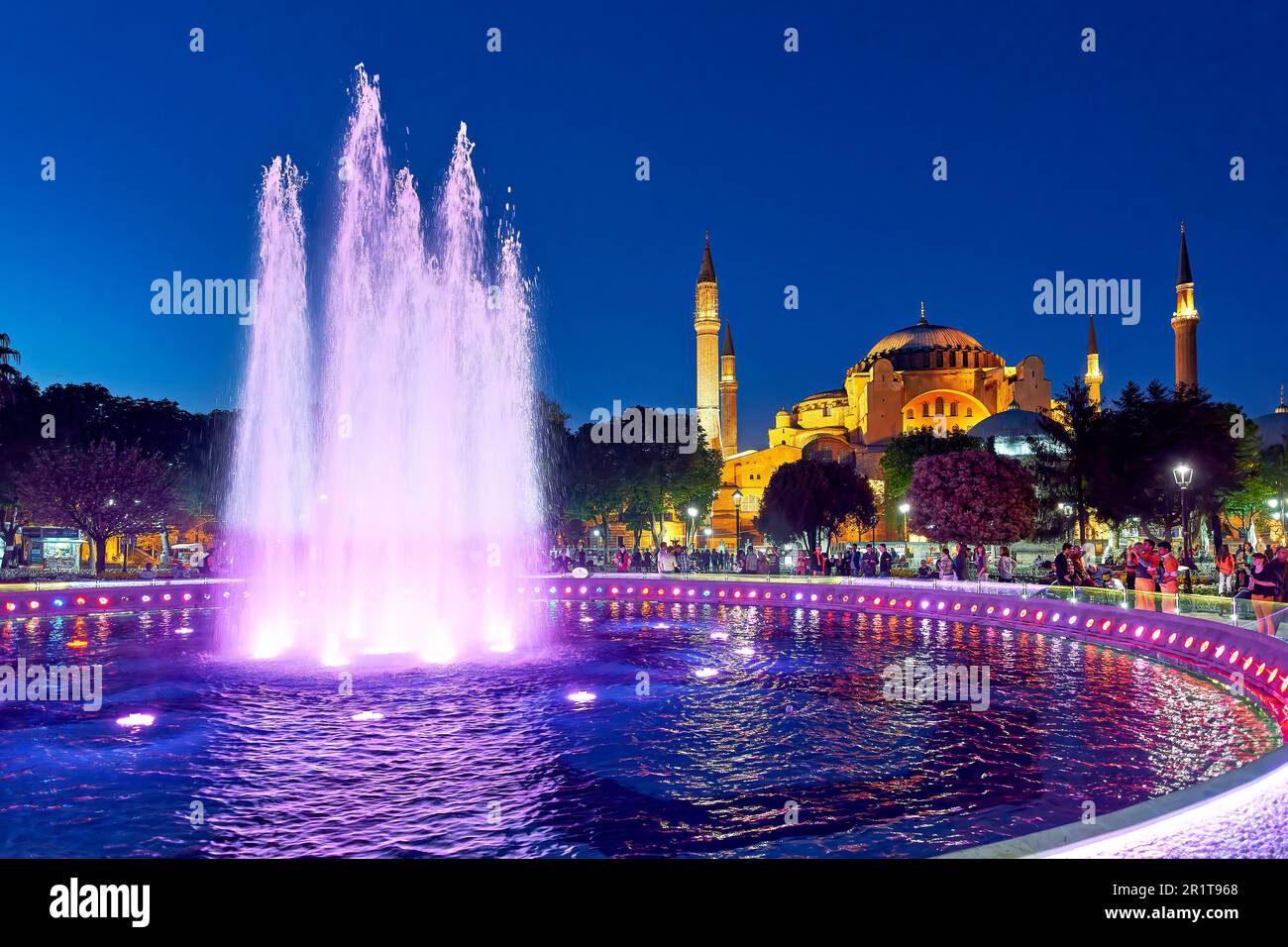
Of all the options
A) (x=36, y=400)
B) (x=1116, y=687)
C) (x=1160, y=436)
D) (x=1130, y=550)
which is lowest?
(x=1116, y=687)

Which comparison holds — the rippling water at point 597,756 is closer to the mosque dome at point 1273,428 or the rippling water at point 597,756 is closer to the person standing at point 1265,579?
the person standing at point 1265,579

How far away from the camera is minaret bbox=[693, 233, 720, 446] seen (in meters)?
62.9

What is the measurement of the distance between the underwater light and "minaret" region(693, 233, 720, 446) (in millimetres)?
53767

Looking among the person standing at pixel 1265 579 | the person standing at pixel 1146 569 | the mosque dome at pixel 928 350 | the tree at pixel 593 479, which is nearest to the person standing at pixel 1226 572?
the person standing at pixel 1146 569

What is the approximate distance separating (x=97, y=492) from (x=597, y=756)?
85.7 feet

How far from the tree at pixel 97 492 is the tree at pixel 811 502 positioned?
2568cm

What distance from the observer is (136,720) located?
945cm

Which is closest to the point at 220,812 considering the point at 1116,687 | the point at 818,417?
the point at 1116,687

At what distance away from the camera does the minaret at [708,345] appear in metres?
62.9

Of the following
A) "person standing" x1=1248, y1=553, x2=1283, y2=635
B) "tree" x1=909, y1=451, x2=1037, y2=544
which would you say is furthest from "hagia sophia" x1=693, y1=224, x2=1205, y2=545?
"person standing" x1=1248, y1=553, x2=1283, y2=635

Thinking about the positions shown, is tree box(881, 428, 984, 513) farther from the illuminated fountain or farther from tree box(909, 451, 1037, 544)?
the illuminated fountain

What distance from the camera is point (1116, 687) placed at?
1101 cm

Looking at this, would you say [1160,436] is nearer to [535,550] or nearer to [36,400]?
[535,550]
